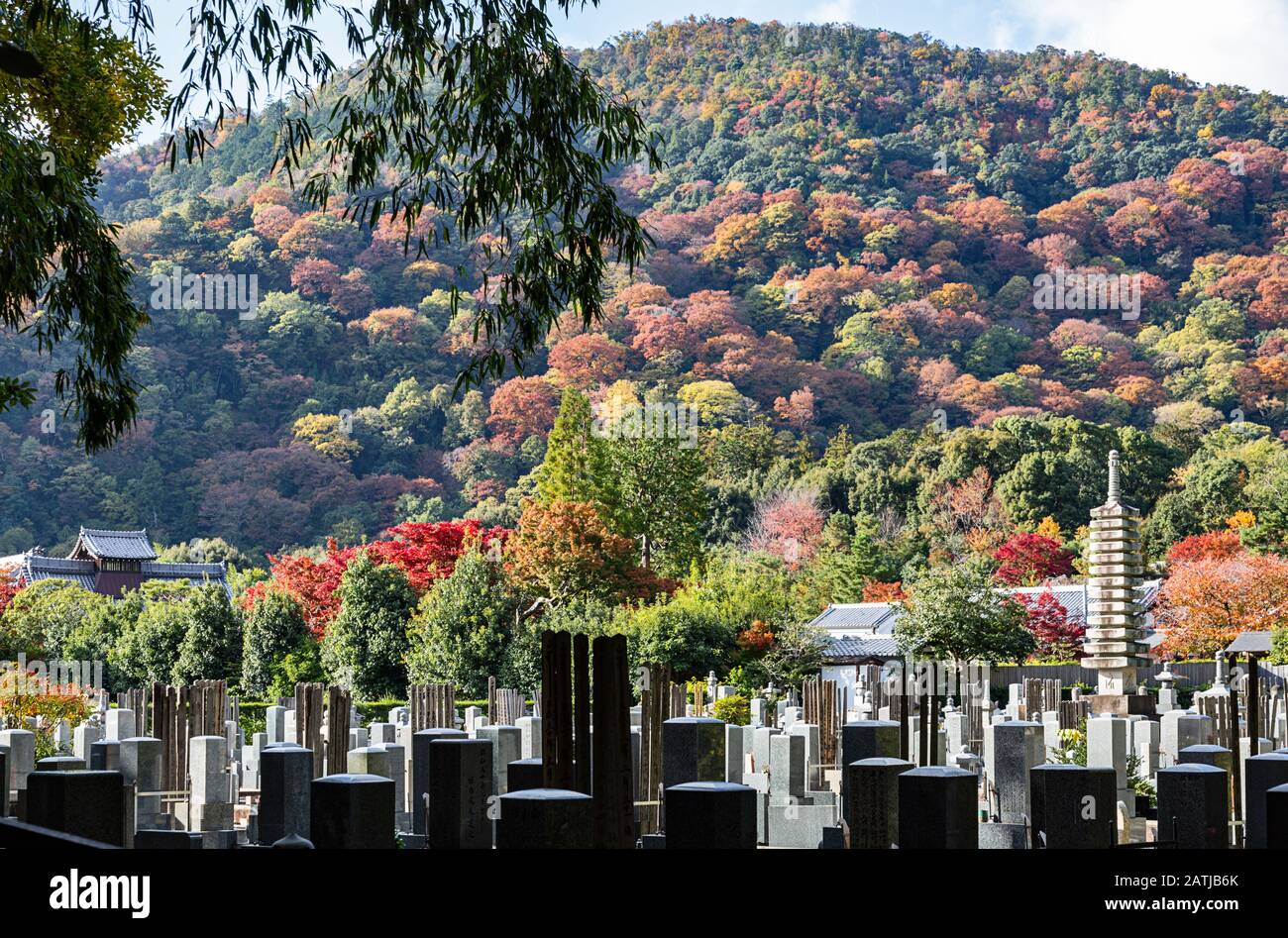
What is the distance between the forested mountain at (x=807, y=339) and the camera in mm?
69500

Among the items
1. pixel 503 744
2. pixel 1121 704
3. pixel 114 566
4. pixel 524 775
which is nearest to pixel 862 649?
pixel 1121 704

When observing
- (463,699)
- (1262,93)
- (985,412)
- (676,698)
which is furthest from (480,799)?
(1262,93)

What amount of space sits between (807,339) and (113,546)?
41389mm

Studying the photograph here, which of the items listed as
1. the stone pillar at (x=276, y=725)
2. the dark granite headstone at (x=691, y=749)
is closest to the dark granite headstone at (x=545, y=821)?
the dark granite headstone at (x=691, y=749)

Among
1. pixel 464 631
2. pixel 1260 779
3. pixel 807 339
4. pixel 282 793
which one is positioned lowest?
pixel 282 793

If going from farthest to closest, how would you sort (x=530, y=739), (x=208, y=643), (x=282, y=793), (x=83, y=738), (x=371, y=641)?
(x=208, y=643) < (x=371, y=641) < (x=83, y=738) < (x=530, y=739) < (x=282, y=793)

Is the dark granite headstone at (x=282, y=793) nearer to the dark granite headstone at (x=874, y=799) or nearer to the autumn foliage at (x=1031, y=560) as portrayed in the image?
the dark granite headstone at (x=874, y=799)

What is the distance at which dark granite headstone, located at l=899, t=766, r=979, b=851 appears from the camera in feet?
18.8

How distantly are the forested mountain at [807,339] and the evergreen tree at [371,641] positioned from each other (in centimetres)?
2488

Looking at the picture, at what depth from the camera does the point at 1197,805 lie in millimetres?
6766

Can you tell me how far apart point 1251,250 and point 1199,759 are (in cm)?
9713

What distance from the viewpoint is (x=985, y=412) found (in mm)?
83062

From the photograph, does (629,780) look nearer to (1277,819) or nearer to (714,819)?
(714,819)

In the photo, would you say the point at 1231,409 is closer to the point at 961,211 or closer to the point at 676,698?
the point at 961,211
